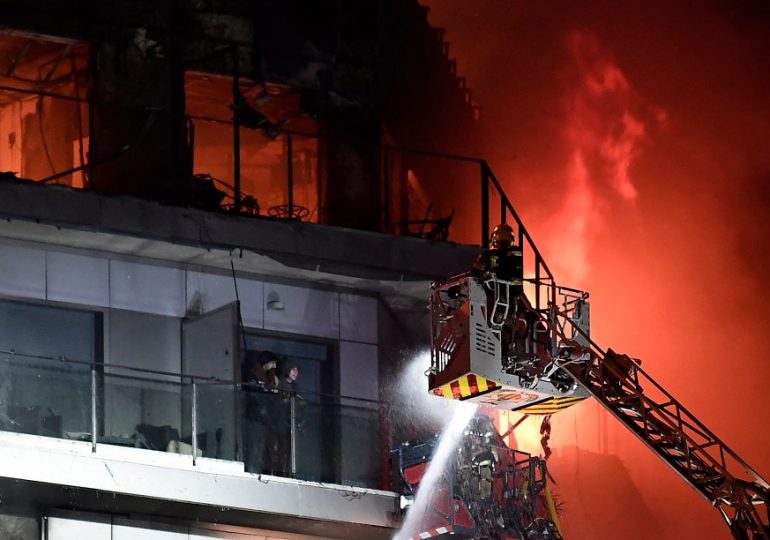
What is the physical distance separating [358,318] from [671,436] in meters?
6.51

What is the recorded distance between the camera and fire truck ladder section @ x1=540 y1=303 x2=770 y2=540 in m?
24.8

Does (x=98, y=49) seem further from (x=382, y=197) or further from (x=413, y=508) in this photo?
(x=413, y=508)

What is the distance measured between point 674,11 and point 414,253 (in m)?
8.21

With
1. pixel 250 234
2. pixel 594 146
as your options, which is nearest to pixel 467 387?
pixel 250 234

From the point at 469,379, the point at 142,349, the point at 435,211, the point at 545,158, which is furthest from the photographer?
the point at 545,158

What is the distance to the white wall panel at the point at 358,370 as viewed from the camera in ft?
99.3

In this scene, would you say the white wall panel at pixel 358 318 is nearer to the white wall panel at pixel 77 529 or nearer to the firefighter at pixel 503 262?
the firefighter at pixel 503 262

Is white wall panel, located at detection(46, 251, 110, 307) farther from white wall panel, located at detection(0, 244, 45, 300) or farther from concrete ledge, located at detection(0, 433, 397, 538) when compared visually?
concrete ledge, located at detection(0, 433, 397, 538)

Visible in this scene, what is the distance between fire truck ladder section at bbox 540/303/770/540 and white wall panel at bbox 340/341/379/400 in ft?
14.0

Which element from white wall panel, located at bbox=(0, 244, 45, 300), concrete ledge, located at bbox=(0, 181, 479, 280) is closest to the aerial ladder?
concrete ledge, located at bbox=(0, 181, 479, 280)

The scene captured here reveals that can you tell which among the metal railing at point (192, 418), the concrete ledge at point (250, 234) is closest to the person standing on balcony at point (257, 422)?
the metal railing at point (192, 418)

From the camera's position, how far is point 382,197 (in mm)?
31188

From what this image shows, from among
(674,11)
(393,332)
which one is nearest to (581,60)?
(674,11)

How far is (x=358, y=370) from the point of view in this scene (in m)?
30.4
